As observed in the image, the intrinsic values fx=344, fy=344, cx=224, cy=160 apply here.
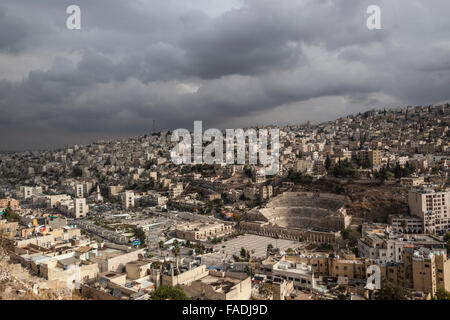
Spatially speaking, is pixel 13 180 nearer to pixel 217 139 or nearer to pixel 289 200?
pixel 217 139

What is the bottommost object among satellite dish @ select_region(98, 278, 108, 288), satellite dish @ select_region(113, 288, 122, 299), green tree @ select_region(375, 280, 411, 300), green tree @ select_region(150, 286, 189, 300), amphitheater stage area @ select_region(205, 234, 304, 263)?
amphitheater stage area @ select_region(205, 234, 304, 263)

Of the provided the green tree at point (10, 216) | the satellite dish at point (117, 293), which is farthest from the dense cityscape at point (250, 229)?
the green tree at point (10, 216)

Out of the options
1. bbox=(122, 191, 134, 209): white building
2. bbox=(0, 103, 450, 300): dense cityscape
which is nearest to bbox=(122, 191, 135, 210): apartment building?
bbox=(122, 191, 134, 209): white building

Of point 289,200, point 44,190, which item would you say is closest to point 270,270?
point 289,200

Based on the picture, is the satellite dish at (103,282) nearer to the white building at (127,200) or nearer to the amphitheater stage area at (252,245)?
the amphitheater stage area at (252,245)

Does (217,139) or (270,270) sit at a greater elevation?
(217,139)

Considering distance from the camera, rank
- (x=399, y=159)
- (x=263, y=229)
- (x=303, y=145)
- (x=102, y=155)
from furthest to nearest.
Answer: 1. (x=102, y=155)
2. (x=303, y=145)
3. (x=399, y=159)
4. (x=263, y=229)

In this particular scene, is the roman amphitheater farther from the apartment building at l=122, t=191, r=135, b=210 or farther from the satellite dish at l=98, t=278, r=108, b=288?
the satellite dish at l=98, t=278, r=108, b=288
